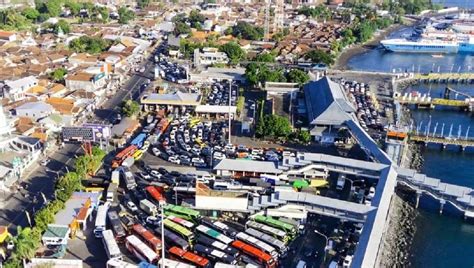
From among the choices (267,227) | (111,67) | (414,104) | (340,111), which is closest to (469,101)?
(414,104)

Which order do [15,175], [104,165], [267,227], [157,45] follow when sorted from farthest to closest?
→ [157,45], [104,165], [15,175], [267,227]

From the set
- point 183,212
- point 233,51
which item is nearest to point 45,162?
point 183,212

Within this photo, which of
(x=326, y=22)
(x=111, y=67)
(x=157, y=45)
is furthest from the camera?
(x=326, y=22)

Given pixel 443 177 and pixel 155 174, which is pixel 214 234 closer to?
pixel 155 174

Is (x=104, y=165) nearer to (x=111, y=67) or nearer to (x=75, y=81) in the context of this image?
(x=75, y=81)

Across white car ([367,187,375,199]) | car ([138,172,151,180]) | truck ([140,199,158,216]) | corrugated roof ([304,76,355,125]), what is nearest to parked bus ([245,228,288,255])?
truck ([140,199,158,216])

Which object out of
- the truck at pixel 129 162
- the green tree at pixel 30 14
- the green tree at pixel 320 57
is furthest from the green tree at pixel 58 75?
the green tree at pixel 30 14

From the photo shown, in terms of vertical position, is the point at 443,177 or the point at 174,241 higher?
the point at 174,241
